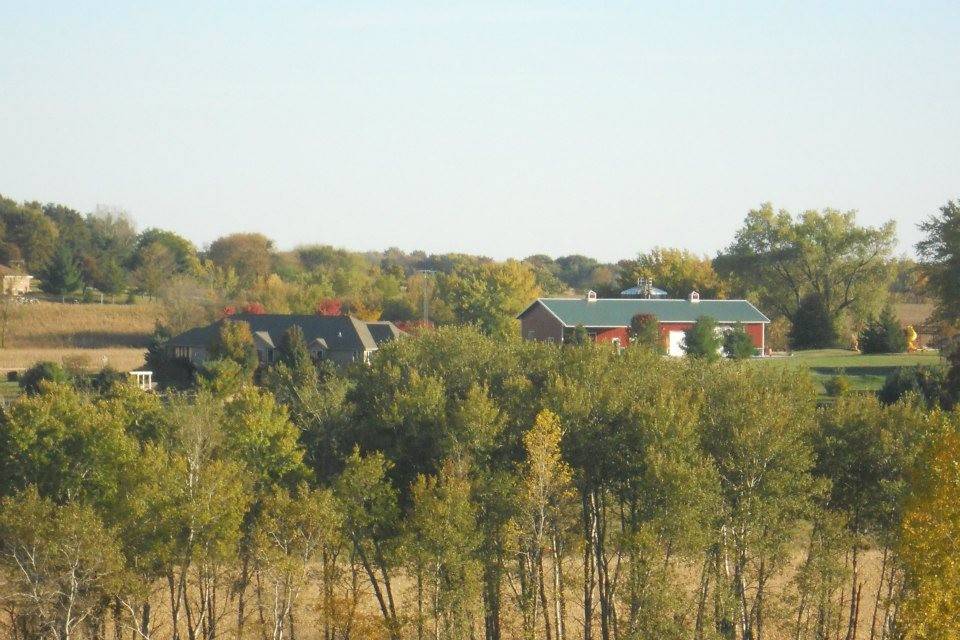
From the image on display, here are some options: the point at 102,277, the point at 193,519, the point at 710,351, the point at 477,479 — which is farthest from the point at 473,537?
the point at 102,277

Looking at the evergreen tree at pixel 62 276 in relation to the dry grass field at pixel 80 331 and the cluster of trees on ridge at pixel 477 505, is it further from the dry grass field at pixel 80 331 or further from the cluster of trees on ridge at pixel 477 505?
the cluster of trees on ridge at pixel 477 505

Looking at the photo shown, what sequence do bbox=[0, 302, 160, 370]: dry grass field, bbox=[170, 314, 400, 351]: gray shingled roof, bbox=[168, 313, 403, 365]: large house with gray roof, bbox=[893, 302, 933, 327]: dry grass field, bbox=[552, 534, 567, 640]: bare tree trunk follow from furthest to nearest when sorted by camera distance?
bbox=[893, 302, 933, 327]: dry grass field → bbox=[0, 302, 160, 370]: dry grass field → bbox=[170, 314, 400, 351]: gray shingled roof → bbox=[168, 313, 403, 365]: large house with gray roof → bbox=[552, 534, 567, 640]: bare tree trunk

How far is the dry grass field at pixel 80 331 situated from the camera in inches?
3017

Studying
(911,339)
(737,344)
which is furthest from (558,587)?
(911,339)

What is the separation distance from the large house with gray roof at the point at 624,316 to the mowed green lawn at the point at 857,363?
12.7 feet

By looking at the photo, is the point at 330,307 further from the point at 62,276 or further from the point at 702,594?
the point at 702,594

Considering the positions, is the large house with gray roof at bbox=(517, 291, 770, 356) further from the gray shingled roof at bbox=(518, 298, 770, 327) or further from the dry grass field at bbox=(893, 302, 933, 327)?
the dry grass field at bbox=(893, 302, 933, 327)

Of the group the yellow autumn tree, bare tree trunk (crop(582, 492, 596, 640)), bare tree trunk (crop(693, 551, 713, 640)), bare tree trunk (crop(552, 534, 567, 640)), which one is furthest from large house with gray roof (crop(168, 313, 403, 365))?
the yellow autumn tree

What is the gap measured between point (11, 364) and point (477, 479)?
154 feet

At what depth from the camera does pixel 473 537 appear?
2841cm

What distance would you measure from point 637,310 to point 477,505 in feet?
161

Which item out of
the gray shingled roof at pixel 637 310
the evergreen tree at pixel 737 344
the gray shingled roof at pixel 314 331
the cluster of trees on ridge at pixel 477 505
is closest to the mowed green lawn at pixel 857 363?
the evergreen tree at pixel 737 344

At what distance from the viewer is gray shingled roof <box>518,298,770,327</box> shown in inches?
2963

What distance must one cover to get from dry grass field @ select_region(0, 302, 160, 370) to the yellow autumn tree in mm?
56732
